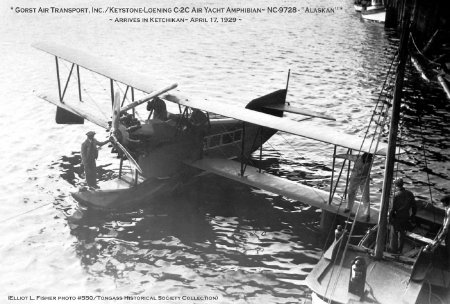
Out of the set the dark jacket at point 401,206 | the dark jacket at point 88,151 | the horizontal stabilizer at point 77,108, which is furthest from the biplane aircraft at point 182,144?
the dark jacket at point 401,206

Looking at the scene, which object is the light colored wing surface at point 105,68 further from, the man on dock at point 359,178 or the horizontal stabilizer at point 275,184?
the man on dock at point 359,178

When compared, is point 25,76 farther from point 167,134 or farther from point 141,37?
point 167,134

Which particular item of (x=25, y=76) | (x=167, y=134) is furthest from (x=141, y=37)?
(x=167, y=134)

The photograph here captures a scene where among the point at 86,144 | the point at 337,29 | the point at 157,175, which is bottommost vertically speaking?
the point at 157,175

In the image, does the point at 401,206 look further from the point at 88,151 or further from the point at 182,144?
the point at 88,151

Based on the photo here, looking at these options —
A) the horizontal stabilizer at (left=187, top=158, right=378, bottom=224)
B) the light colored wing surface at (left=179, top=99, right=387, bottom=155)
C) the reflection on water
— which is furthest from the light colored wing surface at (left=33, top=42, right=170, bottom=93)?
the reflection on water

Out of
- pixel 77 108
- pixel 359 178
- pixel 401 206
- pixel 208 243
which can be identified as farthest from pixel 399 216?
pixel 77 108
